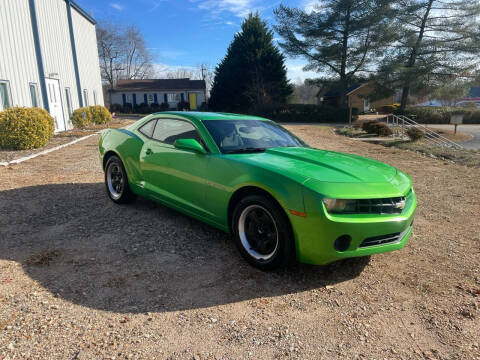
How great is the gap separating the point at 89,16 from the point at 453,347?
25.1 metres

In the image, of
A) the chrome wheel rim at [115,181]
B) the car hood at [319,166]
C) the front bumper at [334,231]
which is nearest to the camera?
the front bumper at [334,231]

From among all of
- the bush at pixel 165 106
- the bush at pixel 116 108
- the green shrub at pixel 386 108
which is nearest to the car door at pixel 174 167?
the bush at pixel 165 106

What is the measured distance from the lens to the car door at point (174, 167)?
366 cm

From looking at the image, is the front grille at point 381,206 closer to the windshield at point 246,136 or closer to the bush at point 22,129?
the windshield at point 246,136

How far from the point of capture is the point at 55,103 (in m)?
15.4

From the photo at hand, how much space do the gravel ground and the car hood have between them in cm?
95

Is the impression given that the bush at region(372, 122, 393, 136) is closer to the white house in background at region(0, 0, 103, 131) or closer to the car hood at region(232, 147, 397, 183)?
the car hood at region(232, 147, 397, 183)

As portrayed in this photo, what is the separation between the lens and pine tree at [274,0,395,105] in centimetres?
3133

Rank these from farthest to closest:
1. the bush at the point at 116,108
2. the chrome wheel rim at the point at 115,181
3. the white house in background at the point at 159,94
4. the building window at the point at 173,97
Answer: the building window at the point at 173,97, the white house in background at the point at 159,94, the bush at the point at 116,108, the chrome wheel rim at the point at 115,181

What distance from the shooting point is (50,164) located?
325 inches

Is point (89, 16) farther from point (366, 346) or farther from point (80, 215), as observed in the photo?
point (366, 346)

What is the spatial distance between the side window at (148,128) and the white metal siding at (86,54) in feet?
56.5

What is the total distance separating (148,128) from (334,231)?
122 inches

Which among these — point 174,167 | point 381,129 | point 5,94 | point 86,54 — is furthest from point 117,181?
point 86,54
